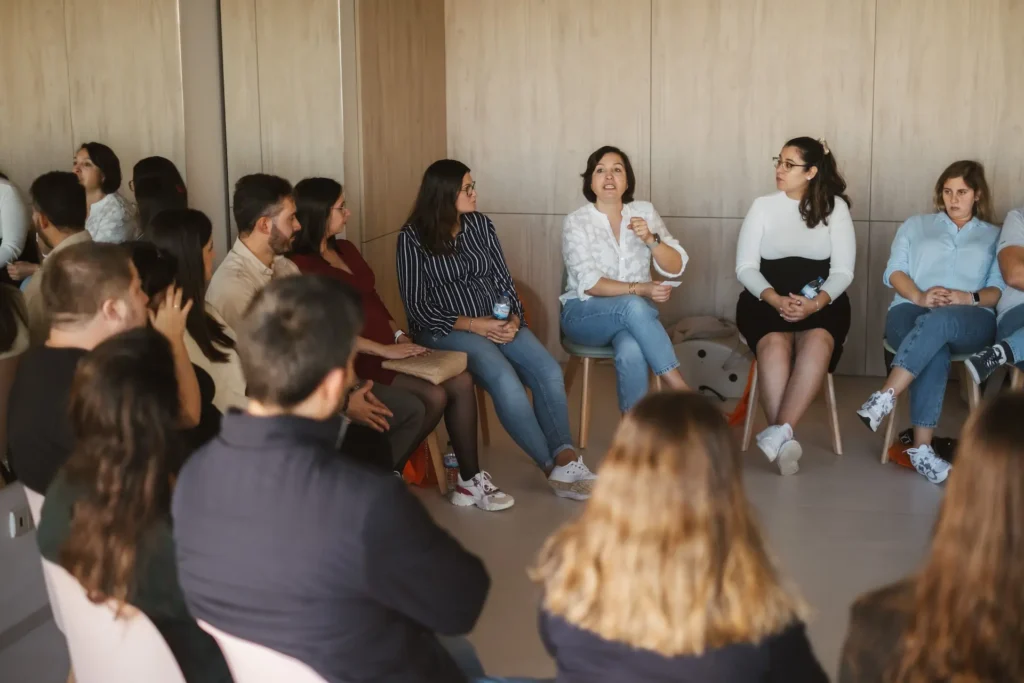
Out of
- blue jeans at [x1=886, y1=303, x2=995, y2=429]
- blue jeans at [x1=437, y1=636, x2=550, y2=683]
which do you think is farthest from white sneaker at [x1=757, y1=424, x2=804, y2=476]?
blue jeans at [x1=437, y1=636, x2=550, y2=683]

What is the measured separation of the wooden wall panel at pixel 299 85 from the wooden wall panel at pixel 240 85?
0.04m

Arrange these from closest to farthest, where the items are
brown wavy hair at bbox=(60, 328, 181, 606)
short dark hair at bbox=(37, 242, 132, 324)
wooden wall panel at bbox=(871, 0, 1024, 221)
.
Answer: brown wavy hair at bbox=(60, 328, 181, 606)
short dark hair at bbox=(37, 242, 132, 324)
wooden wall panel at bbox=(871, 0, 1024, 221)

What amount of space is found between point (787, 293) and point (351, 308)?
3.46 metres

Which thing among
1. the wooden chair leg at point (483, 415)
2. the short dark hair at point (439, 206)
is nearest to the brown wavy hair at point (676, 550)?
the short dark hair at point (439, 206)

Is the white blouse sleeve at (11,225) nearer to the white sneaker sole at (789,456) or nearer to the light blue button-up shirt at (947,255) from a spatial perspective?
the white sneaker sole at (789,456)

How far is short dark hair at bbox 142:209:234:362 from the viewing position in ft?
10.5

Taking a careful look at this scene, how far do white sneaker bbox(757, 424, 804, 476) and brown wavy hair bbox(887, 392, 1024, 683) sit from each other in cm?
304


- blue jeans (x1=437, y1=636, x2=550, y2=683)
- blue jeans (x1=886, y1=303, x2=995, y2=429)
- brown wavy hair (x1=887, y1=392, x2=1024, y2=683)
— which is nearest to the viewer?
brown wavy hair (x1=887, y1=392, x2=1024, y2=683)

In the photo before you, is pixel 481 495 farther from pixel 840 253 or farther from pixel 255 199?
pixel 840 253

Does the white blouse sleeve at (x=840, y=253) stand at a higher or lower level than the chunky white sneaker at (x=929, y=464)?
higher

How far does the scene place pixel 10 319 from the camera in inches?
128

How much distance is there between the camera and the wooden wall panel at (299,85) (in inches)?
199

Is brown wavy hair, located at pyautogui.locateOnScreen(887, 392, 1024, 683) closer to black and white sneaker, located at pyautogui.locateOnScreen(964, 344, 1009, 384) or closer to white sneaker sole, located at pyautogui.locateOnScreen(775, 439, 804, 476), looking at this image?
white sneaker sole, located at pyautogui.locateOnScreen(775, 439, 804, 476)

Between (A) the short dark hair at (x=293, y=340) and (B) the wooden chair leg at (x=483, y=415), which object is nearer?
(A) the short dark hair at (x=293, y=340)
